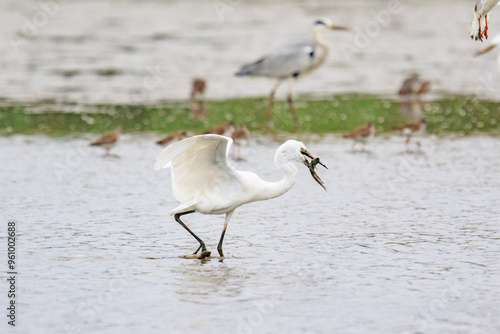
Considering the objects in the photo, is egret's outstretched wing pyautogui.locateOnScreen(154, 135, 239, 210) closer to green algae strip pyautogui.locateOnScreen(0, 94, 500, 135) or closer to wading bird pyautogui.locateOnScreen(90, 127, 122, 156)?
wading bird pyautogui.locateOnScreen(90, 127, 122, 156)

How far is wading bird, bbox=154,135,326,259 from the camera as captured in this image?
763 centimetres

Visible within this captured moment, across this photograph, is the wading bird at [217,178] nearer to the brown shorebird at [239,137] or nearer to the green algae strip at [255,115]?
the brown shorebird at [239,137]

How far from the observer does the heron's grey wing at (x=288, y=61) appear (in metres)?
17.5

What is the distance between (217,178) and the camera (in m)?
7.80

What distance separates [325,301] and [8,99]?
41.3 ft

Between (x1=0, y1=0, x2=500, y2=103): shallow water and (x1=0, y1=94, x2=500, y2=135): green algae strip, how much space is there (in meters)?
1.02

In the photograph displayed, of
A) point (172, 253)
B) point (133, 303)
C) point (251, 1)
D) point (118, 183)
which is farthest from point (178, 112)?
point (251, 1)

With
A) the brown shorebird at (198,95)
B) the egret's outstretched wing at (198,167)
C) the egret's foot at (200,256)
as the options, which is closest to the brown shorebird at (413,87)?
the brown shorebird at (198,95)

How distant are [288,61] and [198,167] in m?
10.0

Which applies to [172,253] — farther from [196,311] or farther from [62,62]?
[62,62]

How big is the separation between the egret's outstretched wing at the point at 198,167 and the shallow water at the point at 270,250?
564 millimetres

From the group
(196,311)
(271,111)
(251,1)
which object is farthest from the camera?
(251,1)

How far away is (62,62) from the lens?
23.1m

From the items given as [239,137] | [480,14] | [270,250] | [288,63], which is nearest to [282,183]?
[270,250]
